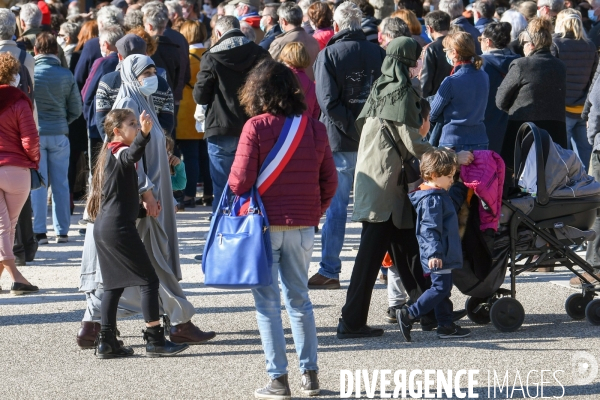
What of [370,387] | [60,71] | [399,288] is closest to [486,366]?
[370,387]

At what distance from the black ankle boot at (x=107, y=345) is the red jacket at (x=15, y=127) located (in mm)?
2136

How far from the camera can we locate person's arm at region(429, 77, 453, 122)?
859 cm

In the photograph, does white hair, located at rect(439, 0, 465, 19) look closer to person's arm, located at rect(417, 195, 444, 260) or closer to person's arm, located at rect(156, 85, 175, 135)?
person's arm, located at rect(156, 85, 175, 135)

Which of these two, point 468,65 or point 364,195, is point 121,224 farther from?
point 468,65

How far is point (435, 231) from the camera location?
6.64 meters

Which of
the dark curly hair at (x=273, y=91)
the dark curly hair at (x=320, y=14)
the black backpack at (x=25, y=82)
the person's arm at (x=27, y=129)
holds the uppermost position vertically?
the dark curly hair at (x=273, y=91)

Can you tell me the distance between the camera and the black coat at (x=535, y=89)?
9.47m

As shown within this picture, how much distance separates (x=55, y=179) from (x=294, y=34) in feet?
8.77

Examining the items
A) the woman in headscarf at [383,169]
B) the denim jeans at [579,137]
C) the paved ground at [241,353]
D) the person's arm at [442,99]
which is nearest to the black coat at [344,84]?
the person's arm at [442,99]

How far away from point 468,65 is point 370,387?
358 centimetres

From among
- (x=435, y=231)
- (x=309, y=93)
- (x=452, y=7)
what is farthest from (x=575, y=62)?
(x=435, y=231)

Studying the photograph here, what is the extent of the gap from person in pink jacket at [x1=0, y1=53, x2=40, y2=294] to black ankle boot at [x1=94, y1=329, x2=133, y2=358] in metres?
2.07

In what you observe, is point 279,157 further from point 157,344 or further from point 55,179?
point 55,179

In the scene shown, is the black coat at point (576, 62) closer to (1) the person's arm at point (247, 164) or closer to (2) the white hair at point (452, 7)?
A: (2) the white hair at point (452, 7)
